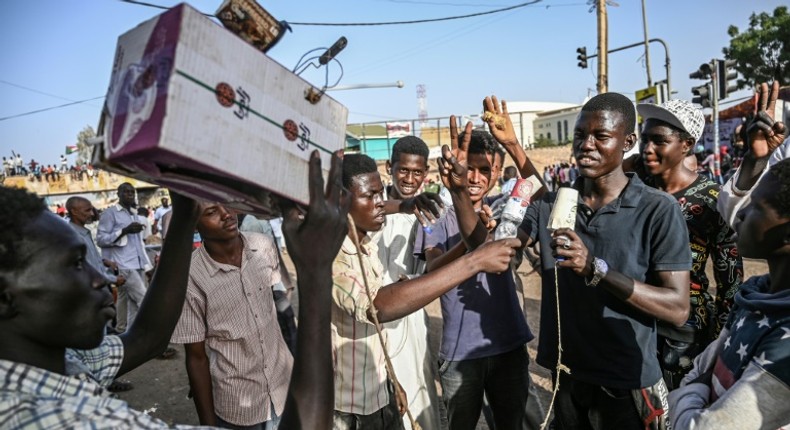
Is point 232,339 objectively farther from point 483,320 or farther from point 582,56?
point 582,56

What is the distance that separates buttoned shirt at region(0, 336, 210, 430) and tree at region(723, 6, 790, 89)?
3112 cm

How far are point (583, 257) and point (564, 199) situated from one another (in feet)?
0.96

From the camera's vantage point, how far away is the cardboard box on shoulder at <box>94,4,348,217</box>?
92cm

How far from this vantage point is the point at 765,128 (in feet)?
8.93

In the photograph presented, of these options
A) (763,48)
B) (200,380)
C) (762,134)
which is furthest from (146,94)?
(763,48)

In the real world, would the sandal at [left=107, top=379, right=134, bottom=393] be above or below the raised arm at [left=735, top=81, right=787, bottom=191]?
below

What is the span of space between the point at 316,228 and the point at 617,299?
1796 millimetres

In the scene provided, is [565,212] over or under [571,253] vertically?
over

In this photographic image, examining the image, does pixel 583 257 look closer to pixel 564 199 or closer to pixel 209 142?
pixel 564 199

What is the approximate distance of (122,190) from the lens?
6.93m

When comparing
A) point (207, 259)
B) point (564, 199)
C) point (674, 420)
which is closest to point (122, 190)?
point (207, 259)

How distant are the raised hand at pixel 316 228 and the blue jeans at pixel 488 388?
208cm

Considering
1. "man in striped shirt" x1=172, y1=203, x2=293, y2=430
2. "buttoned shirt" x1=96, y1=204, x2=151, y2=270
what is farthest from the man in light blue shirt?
"man in striped shirt" x1=172, y1=203, x2=293, y2=430

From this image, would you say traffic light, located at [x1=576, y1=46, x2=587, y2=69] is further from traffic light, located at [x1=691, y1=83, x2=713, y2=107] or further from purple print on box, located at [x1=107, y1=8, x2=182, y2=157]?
purple print on box, located at [x1=107, y1=8, x2=182, y2=157]
